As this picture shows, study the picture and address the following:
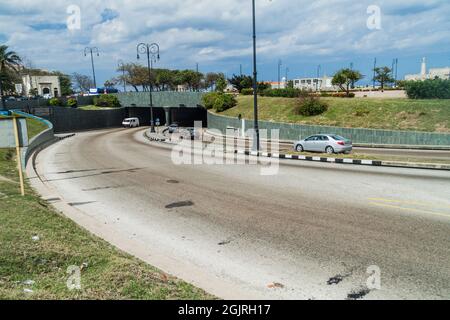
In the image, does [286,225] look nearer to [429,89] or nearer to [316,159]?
[316,159]

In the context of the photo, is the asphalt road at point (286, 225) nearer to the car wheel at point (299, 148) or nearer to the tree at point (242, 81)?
the car wheel at point (299, 148)

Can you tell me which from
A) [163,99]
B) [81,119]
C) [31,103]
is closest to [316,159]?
[81,119]

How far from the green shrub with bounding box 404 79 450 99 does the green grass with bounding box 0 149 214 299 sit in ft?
131

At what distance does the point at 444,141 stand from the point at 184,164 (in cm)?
2220

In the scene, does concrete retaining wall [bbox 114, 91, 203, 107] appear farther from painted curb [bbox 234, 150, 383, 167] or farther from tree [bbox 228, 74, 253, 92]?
painted curb [bbox 234, 150, 383, 167]

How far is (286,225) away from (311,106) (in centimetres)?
3429

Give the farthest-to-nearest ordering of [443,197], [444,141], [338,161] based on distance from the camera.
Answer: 1. [444,141]
2. [338,161]
3. [443,197]

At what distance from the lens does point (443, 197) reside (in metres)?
10.5

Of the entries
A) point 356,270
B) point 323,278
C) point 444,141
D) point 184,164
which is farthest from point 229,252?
point 444,141

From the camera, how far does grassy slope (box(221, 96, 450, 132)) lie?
3121 centimetres

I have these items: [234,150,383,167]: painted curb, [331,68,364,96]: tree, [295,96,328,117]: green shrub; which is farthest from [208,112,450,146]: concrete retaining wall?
[331,68,364,96]: tree

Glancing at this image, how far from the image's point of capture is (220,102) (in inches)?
2136
